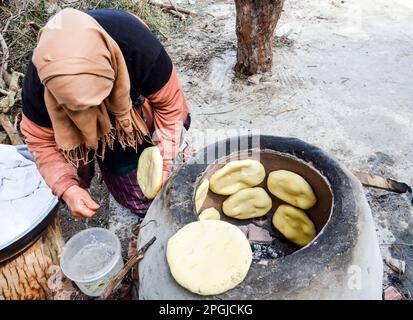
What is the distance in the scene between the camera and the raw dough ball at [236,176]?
1604 millimetres

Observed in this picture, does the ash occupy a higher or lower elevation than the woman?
lower

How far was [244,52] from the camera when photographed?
3.83 meters

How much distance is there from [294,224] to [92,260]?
1.08 m

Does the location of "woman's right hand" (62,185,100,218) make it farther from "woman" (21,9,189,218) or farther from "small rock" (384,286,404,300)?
"small rock" (384,286,404,300)

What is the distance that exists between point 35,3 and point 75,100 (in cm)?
393

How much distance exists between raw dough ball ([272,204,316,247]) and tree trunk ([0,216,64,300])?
125 centimetres

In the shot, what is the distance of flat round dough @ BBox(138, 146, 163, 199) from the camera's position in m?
1.63

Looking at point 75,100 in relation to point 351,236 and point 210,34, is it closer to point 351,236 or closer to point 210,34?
point 351,236

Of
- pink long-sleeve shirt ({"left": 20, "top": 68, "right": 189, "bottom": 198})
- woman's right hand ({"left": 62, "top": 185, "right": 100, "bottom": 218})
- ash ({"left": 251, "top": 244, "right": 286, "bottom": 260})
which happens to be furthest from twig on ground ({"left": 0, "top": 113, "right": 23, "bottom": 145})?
ash ({"left": 251, "top": 244, "right": 286, "bottom": 260})

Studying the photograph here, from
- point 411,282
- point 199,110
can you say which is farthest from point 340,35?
point 411,282

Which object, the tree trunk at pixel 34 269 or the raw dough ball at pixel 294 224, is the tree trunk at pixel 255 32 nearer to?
the raw dough ball at pixel 294 224

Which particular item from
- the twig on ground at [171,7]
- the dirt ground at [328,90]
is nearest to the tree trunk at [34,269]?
the dirt ground at [328,90]

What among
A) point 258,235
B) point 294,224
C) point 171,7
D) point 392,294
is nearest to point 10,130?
point 258,235
